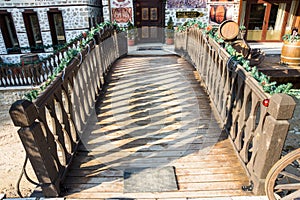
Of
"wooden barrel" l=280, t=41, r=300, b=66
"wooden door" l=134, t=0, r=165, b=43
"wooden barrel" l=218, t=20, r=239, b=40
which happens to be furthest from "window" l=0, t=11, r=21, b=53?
"wooden barrel" l=280, t=41, r=300, b=66

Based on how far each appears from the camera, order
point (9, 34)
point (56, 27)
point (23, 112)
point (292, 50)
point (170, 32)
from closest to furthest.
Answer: point (23, 112) → point (292, 50) → point (56, 27) → point (170, 32) → point (9, 34)

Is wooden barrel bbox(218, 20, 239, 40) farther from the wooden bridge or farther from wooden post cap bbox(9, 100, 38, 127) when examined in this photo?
wooden post cap bbox(9, 100, 38, 127)

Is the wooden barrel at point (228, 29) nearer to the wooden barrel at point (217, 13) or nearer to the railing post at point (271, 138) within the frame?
the railing post at point (271, 138)

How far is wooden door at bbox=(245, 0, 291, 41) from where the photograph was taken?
1347cm

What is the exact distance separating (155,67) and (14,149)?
4.78m

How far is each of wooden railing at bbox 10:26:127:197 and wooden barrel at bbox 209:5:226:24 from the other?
10981mm

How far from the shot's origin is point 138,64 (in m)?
7.06

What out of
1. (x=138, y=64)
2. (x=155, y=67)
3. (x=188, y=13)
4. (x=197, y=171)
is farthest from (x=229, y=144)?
(x=188, y=13)

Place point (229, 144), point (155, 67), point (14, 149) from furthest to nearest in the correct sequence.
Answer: point (155, 67)
point (14, 149)
point (229, 144)

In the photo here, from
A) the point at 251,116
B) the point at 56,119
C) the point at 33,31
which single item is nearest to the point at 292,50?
the point at 251,116

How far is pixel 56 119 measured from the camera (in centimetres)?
236

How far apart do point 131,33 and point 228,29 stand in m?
8.24

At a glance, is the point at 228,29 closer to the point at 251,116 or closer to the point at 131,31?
the point at 251,116

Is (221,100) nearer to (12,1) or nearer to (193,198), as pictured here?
(193,198)
